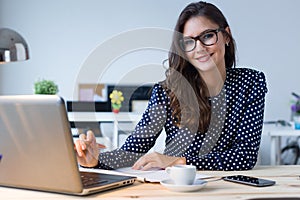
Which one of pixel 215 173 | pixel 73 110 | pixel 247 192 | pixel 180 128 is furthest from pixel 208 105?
pixel 73 110

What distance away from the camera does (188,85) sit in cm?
202

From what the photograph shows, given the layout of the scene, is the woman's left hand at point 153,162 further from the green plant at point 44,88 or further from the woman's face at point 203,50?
the green plant at point 44,88

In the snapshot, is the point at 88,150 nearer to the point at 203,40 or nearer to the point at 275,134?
the point at 203,40

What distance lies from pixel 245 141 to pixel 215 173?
0.92 ft

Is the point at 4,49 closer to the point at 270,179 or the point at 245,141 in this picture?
the point at 245,141

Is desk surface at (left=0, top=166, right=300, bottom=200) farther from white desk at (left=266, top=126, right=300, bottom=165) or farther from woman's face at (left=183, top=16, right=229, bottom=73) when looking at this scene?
white desk at (left=266, top=126, right=300, bottom=165)

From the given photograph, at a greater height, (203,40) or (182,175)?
(203,40)

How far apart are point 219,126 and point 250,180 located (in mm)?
554

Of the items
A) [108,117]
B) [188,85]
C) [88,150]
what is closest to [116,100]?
[108,117]

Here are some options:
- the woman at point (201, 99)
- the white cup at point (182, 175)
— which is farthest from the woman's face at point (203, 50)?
the white cup at point (182, 175)

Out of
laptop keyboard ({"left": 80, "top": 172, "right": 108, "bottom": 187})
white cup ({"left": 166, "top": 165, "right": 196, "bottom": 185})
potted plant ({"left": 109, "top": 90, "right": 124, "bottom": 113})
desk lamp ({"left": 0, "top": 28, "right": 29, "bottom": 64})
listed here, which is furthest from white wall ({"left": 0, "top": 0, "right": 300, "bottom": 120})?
white cup ({"left": 166, "top": 165, "right": 196, "bottom": 185})

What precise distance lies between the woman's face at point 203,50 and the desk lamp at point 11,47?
0.73 m

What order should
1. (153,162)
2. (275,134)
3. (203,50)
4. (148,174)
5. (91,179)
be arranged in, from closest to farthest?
(91,179) < (148,174) < (153,162) < (203,50) < (275,134)

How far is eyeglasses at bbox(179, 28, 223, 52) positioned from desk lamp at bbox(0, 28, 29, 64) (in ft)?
2.37
